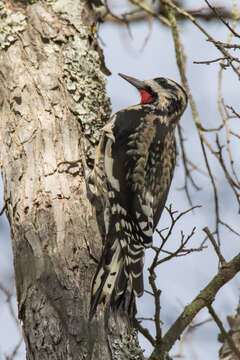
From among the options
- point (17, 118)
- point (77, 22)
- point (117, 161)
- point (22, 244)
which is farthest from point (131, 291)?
point (77, 22)

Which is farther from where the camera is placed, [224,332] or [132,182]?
[132,182]

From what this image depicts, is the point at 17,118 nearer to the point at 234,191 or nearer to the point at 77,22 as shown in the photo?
the point at 77,22

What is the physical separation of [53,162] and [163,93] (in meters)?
1.24

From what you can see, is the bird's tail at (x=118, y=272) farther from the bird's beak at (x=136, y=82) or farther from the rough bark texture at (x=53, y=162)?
the bird's beak at (x=136, y=82)

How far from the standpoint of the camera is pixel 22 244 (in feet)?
9.22

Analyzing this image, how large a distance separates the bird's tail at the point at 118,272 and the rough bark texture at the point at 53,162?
5 centimetres

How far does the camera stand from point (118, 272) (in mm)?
3010

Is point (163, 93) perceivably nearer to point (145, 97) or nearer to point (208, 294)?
point (145, 97)

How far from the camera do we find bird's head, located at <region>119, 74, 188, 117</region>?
3.89m

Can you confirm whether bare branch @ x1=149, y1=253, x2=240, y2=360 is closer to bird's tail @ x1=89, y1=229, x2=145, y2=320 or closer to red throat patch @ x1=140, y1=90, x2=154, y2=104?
bird's tail @ x1=89, y1=229, x2=145, y2=320

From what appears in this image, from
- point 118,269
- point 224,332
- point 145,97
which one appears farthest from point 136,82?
point 224,332

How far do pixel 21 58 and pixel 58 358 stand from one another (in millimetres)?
1834

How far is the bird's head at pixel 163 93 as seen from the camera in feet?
12.8

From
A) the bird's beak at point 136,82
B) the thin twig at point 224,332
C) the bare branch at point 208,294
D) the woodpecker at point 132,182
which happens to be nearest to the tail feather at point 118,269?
the woodpecker at point 132,182
